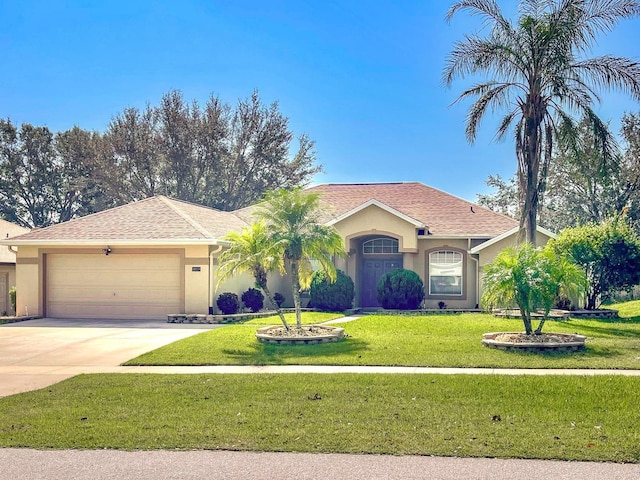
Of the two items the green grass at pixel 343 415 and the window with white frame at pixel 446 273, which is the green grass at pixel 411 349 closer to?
the green grass at pixel 343 415

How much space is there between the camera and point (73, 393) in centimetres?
984

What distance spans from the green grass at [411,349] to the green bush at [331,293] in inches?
180

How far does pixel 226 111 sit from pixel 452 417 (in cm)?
3592

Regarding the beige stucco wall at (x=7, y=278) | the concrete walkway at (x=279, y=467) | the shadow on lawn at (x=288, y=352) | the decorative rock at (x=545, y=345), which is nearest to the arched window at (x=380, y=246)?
the shadow on lawn at (x=288, y=352)

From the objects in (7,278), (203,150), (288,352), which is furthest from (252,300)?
(203,150)

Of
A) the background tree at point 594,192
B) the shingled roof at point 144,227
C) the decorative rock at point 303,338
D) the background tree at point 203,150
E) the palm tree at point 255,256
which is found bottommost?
the decorative rock at point 303,338

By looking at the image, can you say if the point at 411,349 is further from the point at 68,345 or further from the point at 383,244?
the point at 383,244

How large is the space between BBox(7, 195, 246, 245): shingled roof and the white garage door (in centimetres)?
67

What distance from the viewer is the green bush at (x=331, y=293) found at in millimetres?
22609

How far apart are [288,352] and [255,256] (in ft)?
8.94

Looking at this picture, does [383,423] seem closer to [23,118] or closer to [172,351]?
[172,351]

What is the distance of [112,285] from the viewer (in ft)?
72.4

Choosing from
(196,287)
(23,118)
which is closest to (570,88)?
(196,287)

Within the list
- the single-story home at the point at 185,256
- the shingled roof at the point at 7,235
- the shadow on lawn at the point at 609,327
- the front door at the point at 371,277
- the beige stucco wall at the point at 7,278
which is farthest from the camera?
the shingled roof at the point at 7,235
